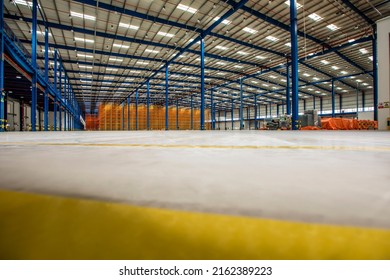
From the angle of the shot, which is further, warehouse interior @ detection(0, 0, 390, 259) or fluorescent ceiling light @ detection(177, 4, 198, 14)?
fluorescent ceiling light @ detection(177, 4, 198, 14)

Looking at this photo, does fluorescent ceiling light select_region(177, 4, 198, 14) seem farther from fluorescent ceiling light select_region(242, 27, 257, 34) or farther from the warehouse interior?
fluorescent ceiling light select_region(242, 27, 257, 34)

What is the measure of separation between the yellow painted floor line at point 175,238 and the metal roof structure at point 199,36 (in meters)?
14.7

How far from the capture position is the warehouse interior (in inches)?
15.7

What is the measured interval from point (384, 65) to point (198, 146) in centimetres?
1186

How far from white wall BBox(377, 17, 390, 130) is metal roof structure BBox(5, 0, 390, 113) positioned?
14.7 feet

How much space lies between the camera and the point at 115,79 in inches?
1092

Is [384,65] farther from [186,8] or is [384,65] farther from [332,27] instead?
[186,8]

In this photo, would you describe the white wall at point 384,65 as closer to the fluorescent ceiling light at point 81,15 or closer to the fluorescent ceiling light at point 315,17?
the fluorescent ceiling light at point 315,17

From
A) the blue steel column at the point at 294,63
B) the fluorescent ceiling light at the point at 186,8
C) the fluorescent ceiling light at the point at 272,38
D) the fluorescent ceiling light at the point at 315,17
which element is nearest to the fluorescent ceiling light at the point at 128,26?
the fluorescent ceiling light at the point at 186,8

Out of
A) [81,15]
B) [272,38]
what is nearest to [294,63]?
[272,38]

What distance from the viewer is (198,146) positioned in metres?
2.56

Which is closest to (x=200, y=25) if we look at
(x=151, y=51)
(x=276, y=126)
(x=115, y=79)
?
(x=151, y=51)

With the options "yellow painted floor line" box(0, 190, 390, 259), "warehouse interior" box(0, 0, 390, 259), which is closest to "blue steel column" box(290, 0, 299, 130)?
"warehouse interior" box(0, 0, 390, 259)
